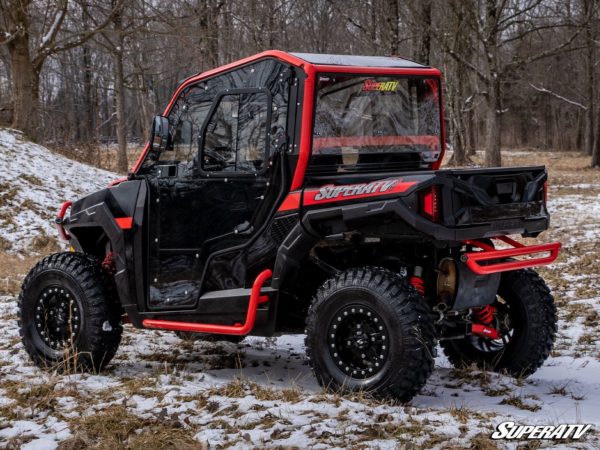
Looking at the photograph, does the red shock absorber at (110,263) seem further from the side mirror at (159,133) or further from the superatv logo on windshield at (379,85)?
the superatv logo on windshield at (379,85)

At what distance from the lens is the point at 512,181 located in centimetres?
497

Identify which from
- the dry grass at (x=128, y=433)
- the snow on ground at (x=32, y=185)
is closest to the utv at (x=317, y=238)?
the dry grass at (x=128, y=433)

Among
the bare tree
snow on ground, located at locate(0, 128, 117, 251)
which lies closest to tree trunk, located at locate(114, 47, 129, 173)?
the bare tree

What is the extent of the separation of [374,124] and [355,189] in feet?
2.92

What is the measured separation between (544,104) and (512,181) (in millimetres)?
56893

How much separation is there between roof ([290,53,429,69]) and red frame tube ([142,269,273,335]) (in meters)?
1.42

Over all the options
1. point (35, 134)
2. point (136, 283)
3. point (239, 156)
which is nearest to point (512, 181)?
point (239, 156)

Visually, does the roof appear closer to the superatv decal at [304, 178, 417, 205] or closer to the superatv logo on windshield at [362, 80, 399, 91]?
the superatv logo on windshield at [362, 80, 399, 91]

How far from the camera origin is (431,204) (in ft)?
14.8

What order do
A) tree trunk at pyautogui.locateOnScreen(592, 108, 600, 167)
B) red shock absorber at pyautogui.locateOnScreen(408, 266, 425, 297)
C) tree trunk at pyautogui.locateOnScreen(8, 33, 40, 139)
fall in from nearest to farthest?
1. red shock absorber at pyautogui.locateOnScreen(408, 266, 425, 297)
2. tree trunk at pyautogui.locateOnScreen(8, 33, 40, 139)
3. tree trunk at pyautogui.locateOnScreen(592, 108, 600, 167)

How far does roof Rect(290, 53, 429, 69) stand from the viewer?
518 centimetres

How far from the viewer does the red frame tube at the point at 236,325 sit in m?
5.03
